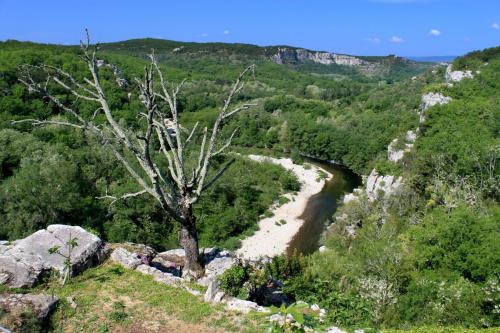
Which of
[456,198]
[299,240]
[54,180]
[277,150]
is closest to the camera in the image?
[54,180]

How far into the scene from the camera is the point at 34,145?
1438 inches

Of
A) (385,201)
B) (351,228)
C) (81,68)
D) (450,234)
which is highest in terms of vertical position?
(81,68)

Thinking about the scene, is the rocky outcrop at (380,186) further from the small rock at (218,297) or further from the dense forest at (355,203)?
Result: the small rock at (218,297)

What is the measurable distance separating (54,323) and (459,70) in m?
75.5

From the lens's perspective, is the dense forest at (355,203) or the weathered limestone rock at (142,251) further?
the dense forest at (355,203)

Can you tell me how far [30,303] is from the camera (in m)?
11.2

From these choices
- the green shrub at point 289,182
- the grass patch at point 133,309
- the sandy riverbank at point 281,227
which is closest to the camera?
the grass patch at point 133,309

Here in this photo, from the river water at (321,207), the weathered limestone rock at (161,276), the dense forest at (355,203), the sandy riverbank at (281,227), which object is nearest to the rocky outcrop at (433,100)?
the dense forest at (355,203)

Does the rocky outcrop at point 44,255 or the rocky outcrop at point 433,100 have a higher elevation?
the rocky outcrop at point 433,100

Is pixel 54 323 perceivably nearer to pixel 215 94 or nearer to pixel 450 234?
pixel 450 234

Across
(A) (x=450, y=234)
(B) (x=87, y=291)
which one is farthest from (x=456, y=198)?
(B) (x=87, y=291)

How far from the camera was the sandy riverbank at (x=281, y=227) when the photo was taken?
42156 mm

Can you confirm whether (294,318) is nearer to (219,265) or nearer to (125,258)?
(219,265)

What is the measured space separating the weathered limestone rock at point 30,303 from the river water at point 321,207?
2242cm
